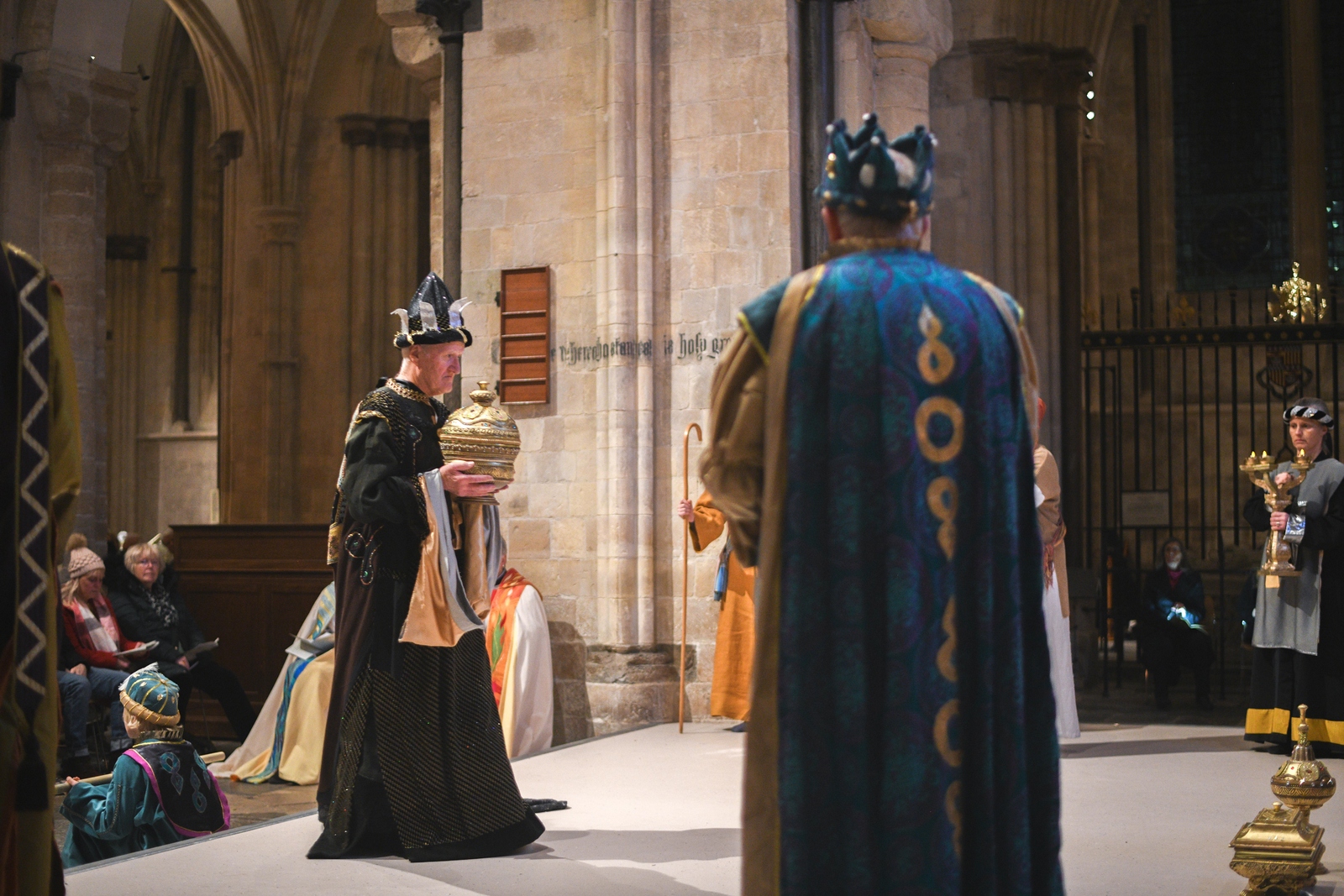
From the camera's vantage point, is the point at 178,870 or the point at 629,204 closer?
the point at 178,870

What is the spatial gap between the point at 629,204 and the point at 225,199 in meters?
10.6

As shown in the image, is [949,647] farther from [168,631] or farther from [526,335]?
[168,631]

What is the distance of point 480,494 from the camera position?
15.4 ft

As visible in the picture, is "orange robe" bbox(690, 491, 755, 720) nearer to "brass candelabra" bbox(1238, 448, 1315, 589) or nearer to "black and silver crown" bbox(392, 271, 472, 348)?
"brass candelabra" bbox(1238, 448, 1315, 589)

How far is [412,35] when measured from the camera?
9.74m

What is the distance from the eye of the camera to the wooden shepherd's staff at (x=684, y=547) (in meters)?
7.71

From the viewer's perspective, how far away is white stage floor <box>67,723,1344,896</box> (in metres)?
4.36

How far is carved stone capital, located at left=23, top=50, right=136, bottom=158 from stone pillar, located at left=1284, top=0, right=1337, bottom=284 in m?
11.8

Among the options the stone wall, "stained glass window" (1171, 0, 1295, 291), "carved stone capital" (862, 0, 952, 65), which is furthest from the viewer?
"stained glass window" (1171, 0, 1295, 291)

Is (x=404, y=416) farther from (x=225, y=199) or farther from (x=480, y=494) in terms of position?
(x=225, y=199)

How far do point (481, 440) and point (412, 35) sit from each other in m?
5.80

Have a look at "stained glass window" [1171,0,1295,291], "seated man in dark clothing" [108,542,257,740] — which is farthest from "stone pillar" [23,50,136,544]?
"stained glass window" [1171,0,1295,291]

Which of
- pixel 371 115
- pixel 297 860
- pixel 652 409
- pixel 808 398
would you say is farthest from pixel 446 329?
pixel 371 115

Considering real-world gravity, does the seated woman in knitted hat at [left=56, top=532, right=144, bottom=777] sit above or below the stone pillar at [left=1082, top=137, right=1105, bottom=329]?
below
